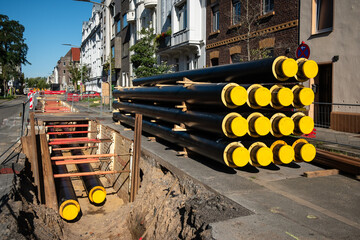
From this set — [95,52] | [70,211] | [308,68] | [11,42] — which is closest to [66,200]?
[70,211]

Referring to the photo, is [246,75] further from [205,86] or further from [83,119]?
[83,119]

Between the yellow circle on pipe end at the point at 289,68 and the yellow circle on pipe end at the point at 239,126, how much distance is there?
1.02m

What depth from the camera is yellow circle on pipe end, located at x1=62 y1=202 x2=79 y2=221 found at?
7.29m

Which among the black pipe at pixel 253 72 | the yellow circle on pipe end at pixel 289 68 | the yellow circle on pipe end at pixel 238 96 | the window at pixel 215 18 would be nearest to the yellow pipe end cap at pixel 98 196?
the black pipe at pixel 253 72

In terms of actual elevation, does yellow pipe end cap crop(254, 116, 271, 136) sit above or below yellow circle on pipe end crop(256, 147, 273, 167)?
above

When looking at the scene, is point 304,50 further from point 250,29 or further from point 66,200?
point 66,200

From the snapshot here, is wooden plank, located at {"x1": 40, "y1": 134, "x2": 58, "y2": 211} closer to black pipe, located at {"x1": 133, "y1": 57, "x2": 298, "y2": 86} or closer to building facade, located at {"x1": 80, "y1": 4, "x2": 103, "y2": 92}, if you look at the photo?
black pipe, located at {"x1": 133, "y1": 57, "x2": 298, "y2": 86}

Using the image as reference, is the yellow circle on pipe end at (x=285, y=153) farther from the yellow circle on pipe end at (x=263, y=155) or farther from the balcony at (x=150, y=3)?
the balcony at (x=150, y=3)

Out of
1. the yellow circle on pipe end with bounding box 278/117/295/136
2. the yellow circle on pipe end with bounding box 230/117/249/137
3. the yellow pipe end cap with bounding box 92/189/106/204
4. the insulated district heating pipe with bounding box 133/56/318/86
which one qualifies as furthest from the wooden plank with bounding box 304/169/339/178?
the yellow pipe end cap with bounding box 92/189/106/204

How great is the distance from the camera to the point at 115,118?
1370 cm

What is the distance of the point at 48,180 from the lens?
27.6 feet

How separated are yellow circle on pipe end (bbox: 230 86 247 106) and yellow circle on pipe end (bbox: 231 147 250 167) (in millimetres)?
763

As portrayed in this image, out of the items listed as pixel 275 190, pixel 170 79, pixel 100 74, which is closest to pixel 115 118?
pixel 170 79

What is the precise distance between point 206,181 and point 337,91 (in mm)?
8076
